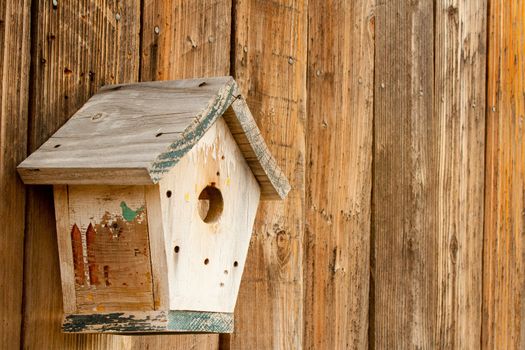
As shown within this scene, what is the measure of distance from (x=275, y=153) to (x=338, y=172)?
24cm

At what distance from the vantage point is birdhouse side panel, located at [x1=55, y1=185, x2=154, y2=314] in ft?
5.18

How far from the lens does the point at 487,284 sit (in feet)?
9.81

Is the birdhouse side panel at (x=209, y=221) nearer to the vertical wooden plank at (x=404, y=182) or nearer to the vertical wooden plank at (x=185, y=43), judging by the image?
the vertical wooden plank at (x=185, y=43)

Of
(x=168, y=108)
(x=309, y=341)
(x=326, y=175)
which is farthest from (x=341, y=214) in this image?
Result: (x=168, y=108)

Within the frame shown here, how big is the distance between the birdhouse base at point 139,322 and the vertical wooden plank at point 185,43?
28 centimetres

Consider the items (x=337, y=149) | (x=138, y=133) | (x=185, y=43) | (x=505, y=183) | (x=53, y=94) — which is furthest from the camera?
(x=505, y=183)

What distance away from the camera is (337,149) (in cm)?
240

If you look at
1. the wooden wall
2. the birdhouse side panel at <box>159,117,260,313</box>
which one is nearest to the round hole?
the birdhouse side panel at <box>159,117,260,313</box>

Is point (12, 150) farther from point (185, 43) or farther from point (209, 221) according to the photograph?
point (185, 43)

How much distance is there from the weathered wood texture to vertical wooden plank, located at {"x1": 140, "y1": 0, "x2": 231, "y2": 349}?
1.98ft

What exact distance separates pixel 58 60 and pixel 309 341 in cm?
97

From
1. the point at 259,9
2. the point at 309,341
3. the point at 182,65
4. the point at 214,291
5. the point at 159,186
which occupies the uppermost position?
the point at 259,9

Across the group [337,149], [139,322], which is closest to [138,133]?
[139,322]

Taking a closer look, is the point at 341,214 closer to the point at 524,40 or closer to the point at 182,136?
the point at 182,136
